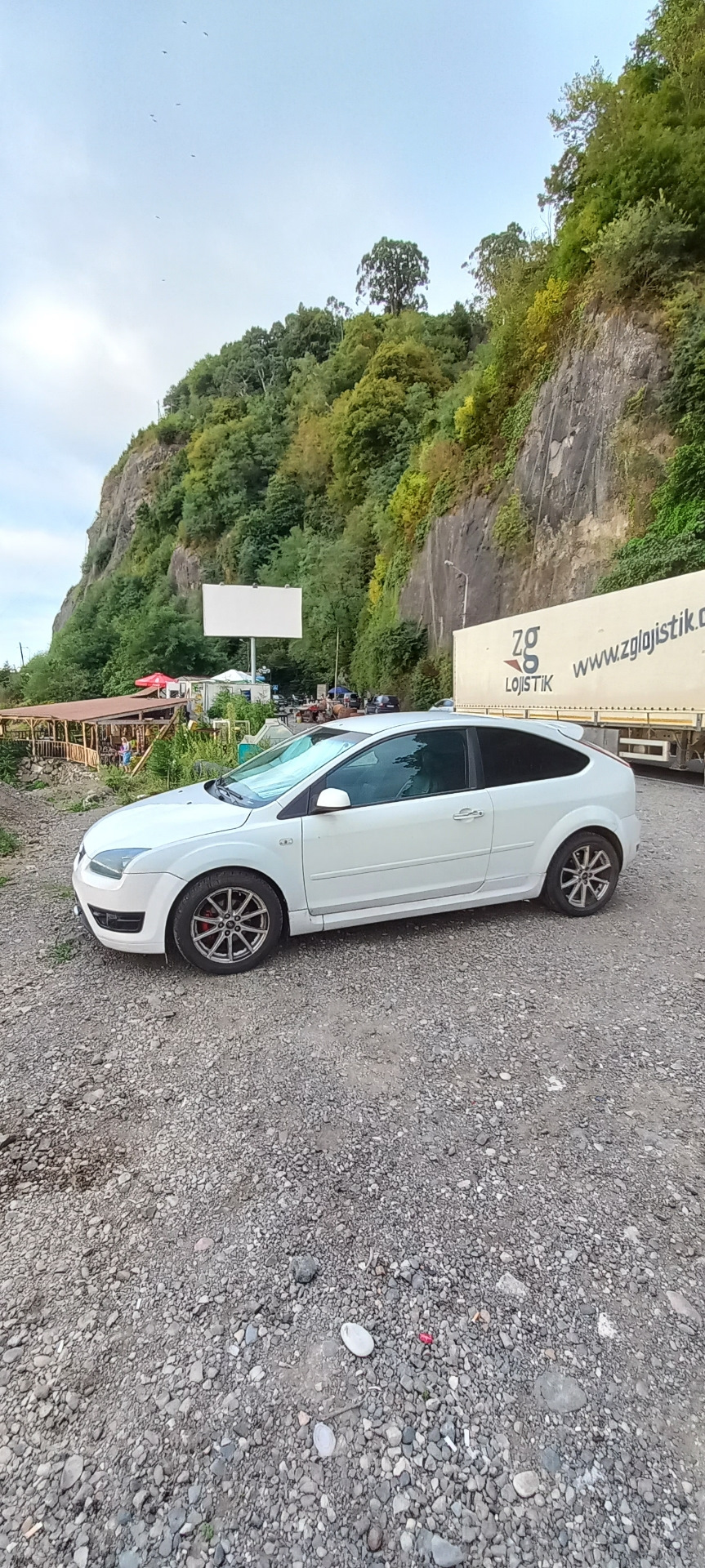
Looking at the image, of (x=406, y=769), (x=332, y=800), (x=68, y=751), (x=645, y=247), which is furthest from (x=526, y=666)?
(x=68, y=751)

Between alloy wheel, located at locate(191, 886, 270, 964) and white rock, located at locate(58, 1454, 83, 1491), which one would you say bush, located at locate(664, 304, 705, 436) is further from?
white rock, located at locate(58, 1454, 83, 1491)

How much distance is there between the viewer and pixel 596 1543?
4.35ft

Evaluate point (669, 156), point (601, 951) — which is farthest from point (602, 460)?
point (601, 951)

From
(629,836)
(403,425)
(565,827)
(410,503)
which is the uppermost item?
(403,425)

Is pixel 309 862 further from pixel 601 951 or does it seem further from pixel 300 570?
pixel 300 570

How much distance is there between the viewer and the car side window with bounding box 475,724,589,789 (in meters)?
4.40

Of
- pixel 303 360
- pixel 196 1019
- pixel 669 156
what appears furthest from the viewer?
pixel 303 360

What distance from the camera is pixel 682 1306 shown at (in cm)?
183

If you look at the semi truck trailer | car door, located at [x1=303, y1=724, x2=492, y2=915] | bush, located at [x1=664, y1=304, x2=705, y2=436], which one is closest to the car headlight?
car door, located at [x1=303, y1=724, x2=492, y2=915]

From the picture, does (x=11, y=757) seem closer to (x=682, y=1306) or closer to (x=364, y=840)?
(x=364, y=840)

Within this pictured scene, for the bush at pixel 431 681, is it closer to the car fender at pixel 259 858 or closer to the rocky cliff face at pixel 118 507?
the car fender at pixel 259 858

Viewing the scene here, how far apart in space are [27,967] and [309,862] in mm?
1869

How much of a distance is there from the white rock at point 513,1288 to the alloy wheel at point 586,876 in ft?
9.56

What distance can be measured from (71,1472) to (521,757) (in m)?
3.90
